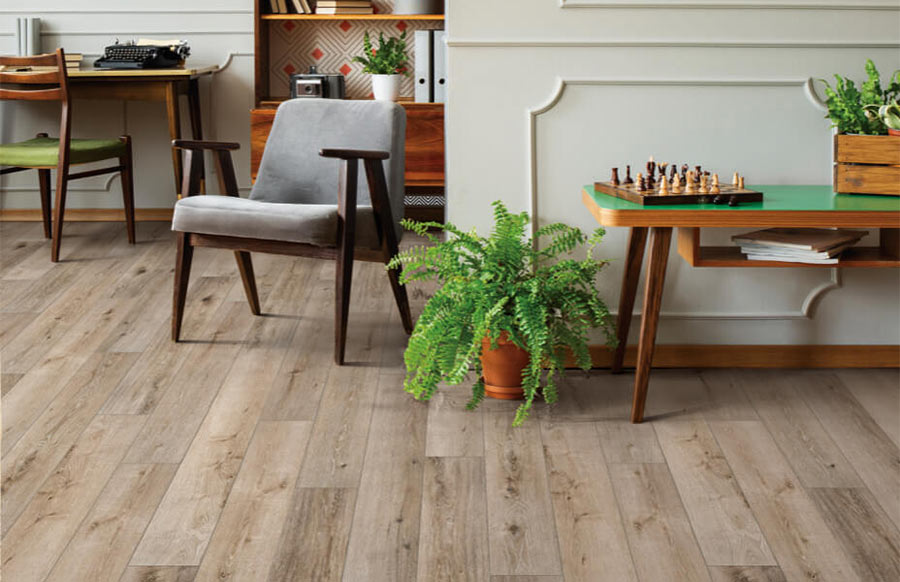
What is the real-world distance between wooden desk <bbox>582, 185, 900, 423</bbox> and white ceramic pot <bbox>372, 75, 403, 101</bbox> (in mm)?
2363

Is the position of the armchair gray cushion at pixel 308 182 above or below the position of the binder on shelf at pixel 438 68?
below

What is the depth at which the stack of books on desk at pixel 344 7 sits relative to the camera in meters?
5.09

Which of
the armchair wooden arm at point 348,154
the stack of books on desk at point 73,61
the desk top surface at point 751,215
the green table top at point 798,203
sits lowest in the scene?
the desk top surface at point 751,215

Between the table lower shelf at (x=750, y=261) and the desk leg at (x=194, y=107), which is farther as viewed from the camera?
the desk leg at (x=194, y=107)

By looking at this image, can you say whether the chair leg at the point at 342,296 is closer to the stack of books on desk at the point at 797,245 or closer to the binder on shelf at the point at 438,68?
the stack of books on desk at the point at 797,245

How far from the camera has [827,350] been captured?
10.1 ft

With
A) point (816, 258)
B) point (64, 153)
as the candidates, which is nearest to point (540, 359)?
point (816, 258)

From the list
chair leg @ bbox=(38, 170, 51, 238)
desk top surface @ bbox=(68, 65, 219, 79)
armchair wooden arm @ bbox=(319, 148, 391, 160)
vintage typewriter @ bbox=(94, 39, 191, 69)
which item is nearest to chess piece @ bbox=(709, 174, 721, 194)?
armchair wooden arm @ bbox=(319, 148, 391, 160)

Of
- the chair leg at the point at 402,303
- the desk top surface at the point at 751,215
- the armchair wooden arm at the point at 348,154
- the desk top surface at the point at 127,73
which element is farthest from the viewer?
the desk top surface at the point at 127,73

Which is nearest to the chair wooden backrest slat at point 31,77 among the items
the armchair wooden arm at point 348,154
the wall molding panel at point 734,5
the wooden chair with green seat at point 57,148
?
the wooden chair with green seat at point 57,148

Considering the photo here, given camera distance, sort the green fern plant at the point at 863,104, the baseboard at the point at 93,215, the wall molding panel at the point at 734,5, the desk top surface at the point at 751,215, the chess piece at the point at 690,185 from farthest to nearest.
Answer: the baseboard at the point at 93,215, the wall molding panel at the point at 734,5, the green fern plant at the point at 863,104, the chess piece at the point at 690,185, the desk top surface at the point at 751,215

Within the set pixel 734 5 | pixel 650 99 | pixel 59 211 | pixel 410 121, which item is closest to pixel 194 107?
pixel 59 211

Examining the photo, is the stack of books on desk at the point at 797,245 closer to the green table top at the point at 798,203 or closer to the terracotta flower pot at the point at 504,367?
the green table top at the point at 798,203

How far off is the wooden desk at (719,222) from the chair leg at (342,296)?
758mm
